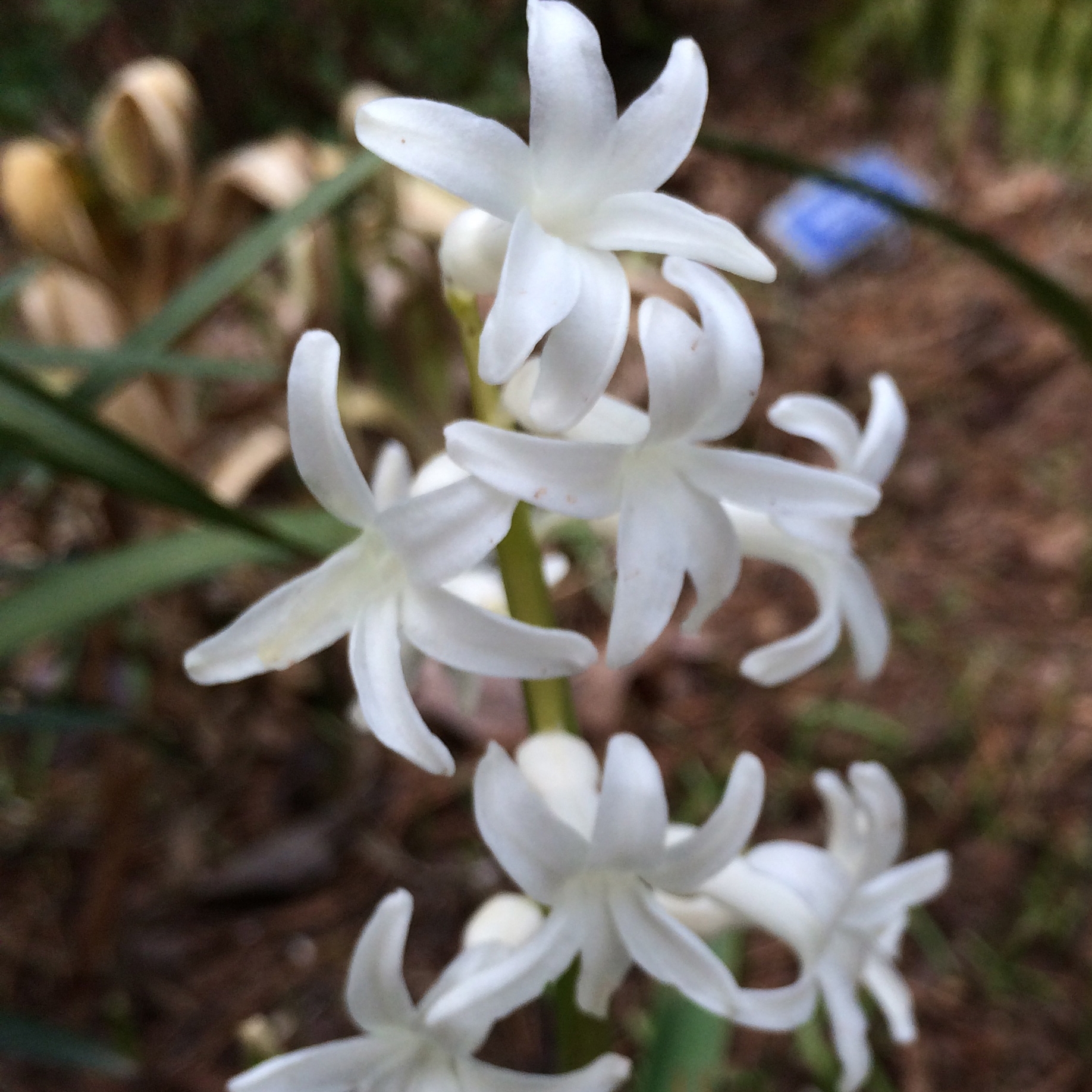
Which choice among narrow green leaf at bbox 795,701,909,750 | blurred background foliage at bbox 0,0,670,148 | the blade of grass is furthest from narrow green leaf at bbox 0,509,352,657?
blurred background foliage at bbox 0,0,670,148

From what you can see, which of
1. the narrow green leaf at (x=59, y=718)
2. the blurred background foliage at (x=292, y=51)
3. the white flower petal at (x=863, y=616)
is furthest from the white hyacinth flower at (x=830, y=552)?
the blurred background foliage at (x=292, y=51)

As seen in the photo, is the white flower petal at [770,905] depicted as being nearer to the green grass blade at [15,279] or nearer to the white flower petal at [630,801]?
the white flower petal at [630,801]

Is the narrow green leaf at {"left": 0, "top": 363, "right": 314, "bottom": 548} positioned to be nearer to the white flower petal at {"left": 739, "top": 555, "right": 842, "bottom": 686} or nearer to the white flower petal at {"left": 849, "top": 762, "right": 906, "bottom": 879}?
the white flower petal at {"left": 739, "top": 555, "right": 842, "bottom": 686}

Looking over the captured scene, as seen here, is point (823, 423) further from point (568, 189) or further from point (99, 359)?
point (99, 359)

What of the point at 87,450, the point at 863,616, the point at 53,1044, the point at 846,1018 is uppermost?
the point at 87,450

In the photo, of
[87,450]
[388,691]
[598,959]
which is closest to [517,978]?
[598,959]

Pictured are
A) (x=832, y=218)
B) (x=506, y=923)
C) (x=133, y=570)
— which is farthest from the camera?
(x=832, y=218)

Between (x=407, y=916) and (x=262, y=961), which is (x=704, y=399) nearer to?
(x=407, y=916)
